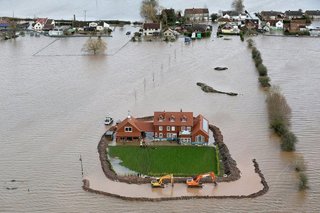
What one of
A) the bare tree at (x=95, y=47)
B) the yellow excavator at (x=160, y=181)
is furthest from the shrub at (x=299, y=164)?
the bare tree at (x=95, y=47)

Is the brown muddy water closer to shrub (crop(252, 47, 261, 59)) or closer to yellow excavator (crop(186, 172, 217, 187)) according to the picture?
shrub (crop(252, 47, 261, 59))

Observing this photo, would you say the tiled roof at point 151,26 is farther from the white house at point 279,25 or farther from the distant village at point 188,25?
Answer: the white house at point 279,25

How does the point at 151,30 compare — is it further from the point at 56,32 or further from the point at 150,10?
the point at 56,32

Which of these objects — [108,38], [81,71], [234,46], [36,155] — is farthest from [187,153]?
[108,38]

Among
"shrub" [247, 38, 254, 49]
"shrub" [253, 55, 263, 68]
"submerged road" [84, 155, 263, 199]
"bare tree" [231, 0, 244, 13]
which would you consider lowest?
"submerged road" [84, 155, 263, 199]

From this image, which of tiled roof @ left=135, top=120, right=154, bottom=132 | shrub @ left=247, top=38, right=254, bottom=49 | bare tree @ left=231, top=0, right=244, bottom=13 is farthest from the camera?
bare tree @ left=231, top=0, right=244, bottom=13

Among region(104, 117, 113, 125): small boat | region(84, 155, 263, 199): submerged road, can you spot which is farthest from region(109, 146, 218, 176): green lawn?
region(104, 117, 113, 125): small boat

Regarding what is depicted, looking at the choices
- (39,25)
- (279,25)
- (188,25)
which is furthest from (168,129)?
(39,25)
